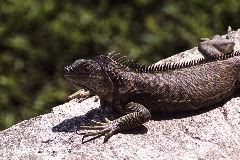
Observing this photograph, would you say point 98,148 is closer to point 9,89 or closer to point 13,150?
point 13,150

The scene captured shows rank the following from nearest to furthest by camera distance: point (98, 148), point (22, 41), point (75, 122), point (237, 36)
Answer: point (98, 148) < point (75, 122) < point (237, 36) < point (22, 41)

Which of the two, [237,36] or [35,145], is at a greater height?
[237,36]

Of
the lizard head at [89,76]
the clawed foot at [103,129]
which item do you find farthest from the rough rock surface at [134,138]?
the lizard head at [89,76]

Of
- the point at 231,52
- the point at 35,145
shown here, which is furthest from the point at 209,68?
the point at 35,145

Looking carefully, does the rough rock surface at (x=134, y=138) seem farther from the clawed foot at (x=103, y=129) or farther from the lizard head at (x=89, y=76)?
the lizard head at (x=89, y=76)

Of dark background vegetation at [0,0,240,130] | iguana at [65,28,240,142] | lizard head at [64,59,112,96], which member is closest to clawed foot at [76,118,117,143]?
iguana at [65,28,240,142]

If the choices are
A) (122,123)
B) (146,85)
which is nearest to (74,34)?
(146,85)
